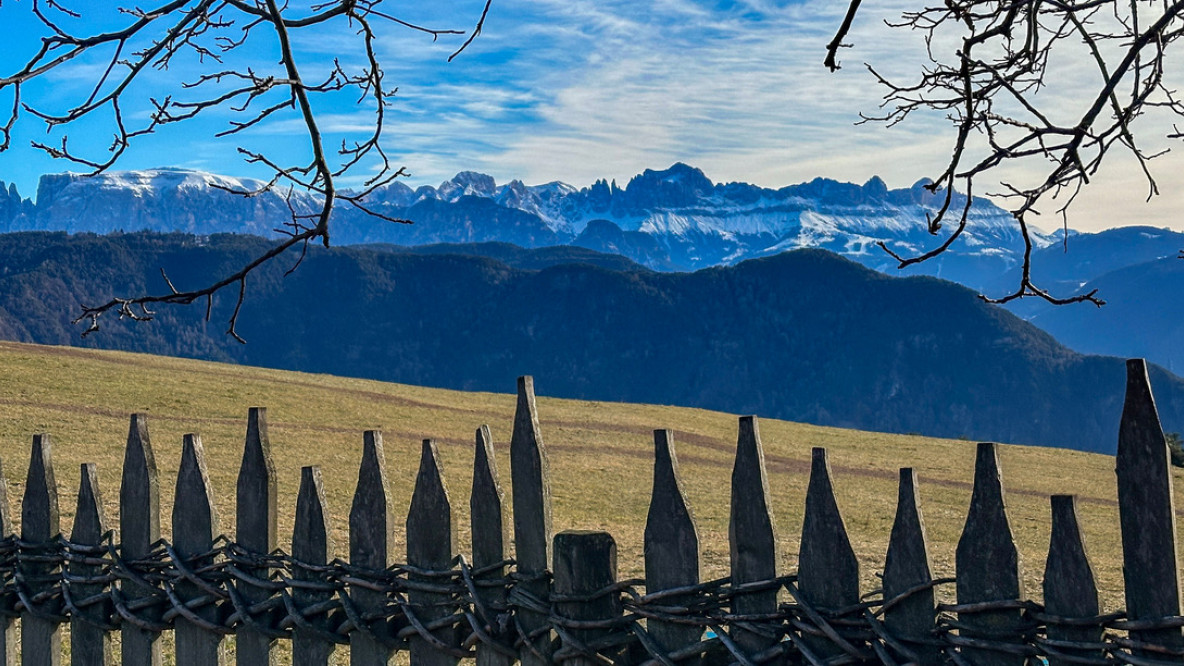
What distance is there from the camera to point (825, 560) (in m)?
2.25

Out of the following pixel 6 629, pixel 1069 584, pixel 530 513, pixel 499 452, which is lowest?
pixel 6 629

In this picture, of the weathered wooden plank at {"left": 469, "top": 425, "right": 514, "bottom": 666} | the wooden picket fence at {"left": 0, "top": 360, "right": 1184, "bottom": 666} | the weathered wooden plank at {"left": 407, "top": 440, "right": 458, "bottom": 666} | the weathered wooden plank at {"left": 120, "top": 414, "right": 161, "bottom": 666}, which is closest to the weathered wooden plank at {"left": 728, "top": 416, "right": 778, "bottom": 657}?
the wooden picket fence at {"left": 0, "top": 360, "right": 1184, "bottom": 666}

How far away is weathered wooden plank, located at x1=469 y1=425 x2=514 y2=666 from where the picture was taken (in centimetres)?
266

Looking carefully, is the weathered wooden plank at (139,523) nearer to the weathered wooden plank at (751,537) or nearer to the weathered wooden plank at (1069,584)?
the weathered wooden plank at (751,537)

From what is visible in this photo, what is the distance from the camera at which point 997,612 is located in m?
2.03

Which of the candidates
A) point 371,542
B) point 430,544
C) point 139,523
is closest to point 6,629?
point 139,523

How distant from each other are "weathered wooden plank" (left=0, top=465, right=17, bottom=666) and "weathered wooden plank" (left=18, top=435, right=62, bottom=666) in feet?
0.21

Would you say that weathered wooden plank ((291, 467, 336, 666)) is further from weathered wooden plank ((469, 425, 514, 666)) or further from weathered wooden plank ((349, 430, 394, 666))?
weathered wooden plank ((469, 425, 514, 666))

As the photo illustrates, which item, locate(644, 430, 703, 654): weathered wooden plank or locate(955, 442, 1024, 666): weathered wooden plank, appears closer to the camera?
locate(955, 442, 1024, 666): weathered wooden plank

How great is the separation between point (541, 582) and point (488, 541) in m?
0.20

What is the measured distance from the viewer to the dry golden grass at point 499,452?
1571 cm

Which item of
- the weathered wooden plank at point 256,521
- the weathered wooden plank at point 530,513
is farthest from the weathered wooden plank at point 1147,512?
the weathered wooden plank at point 256,521

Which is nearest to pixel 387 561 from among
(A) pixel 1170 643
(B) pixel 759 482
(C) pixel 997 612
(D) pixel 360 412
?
(B) pixel 759 482

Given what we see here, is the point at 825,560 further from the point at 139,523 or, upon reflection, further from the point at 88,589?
the point at 88,589
